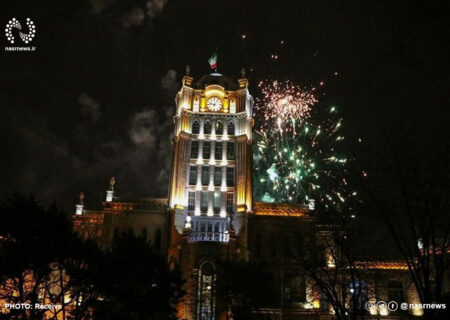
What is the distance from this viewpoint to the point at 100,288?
24906mm

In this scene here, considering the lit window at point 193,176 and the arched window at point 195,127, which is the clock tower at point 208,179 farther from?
the lit window at point 193,176

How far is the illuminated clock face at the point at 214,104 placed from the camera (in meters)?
61.8

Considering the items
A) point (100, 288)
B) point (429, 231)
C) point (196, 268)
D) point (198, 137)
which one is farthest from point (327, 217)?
point (198, 137)

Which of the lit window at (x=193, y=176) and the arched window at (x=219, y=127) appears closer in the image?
the lit window at (x=193, y=176)

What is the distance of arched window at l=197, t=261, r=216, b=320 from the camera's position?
1761 inches

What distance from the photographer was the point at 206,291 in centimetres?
4681

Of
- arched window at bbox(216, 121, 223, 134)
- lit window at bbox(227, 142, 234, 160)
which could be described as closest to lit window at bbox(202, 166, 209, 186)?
lit window at bbox(227, 142, 234, 160)

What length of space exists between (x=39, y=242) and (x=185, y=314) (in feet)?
87.1

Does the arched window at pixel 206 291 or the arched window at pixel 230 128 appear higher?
the arched window at pixel 230 128

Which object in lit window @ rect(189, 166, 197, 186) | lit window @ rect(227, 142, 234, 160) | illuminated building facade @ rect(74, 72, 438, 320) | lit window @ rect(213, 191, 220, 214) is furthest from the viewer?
lit window @ rect(227, 142, 234, 160)

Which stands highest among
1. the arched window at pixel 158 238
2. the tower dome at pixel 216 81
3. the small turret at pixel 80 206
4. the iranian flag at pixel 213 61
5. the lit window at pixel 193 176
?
the iranian flag at pixel 213 61

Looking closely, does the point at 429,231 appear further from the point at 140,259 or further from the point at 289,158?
the point at 289,158

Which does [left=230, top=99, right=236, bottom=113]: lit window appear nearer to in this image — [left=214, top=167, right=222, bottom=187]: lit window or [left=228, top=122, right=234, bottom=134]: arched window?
[left=228, top=122, right=234, bottom=134]: arched window

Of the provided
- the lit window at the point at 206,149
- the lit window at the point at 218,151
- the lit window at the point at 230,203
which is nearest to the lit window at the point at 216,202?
the lit window at the point at 230,203
